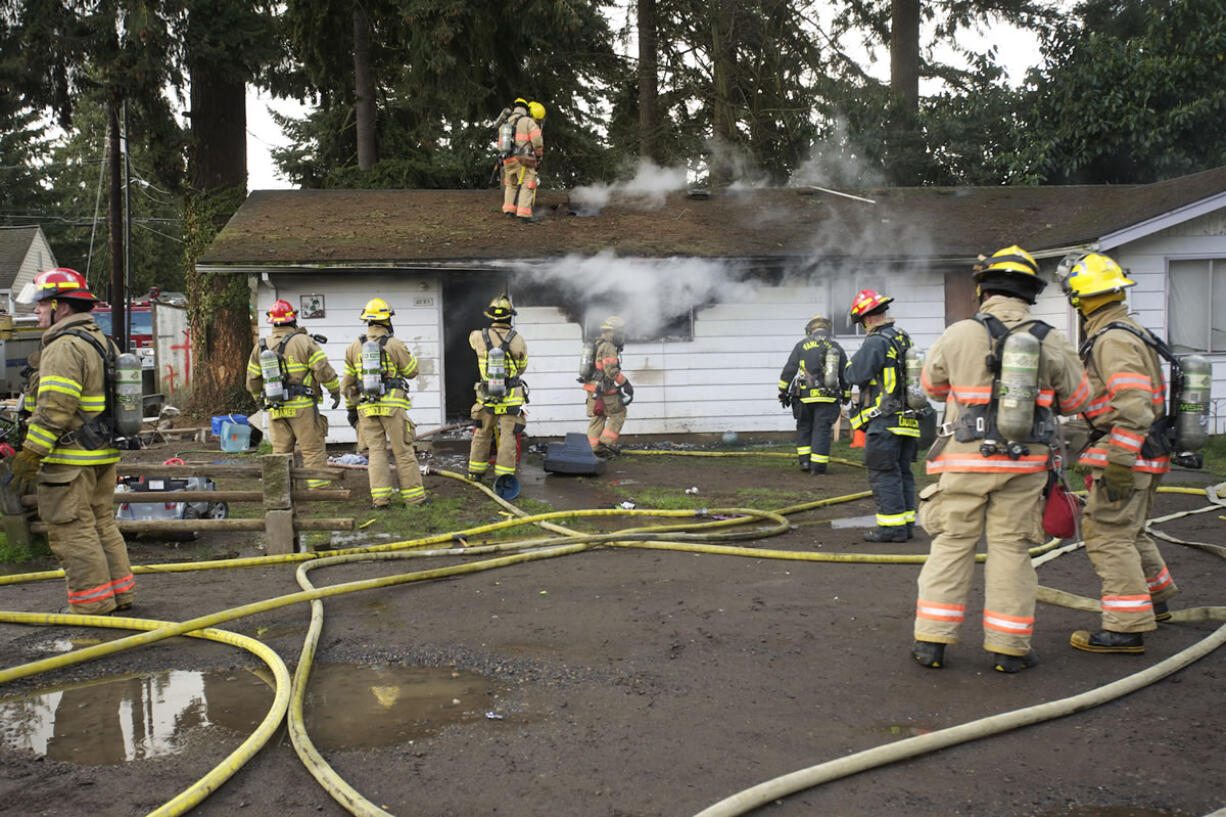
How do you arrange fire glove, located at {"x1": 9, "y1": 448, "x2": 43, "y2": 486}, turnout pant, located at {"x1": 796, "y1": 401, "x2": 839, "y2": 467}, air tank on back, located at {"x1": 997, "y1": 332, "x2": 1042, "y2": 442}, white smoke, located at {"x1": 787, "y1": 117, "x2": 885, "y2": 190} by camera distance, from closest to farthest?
air tank on back, located at {"x1": 997, "y1": 332, "x2": 1042, "y2": 442} → fire glove, located at {"x1": 9, "y1": 448, "x2": 43, "y2": 486} → turnout pant, located at {"x1": 796, "y1": 401, "x2": 839, "y2": 467} → white smoke, located at {"x1": 787, "y1": 117, "x2": 885, "y2": 190}

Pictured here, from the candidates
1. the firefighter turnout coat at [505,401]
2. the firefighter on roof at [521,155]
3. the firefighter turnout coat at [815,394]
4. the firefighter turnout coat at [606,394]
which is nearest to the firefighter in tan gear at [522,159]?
the firefighter on roof at [521,155]

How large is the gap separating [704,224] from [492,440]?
697 centimetres

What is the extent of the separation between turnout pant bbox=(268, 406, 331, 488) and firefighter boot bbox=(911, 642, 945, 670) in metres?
6.63

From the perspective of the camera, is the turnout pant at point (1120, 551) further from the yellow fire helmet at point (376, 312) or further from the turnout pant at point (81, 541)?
the yellow fire helmet at point (376, 312)

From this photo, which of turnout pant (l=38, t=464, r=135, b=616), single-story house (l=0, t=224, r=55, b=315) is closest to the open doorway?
turnout pant (l=38, t=464, r=135, b=616)

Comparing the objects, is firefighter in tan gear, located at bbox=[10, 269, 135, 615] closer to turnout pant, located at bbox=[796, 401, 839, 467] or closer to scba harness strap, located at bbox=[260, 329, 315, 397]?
scba harness strap, located at bbox=[260, 329, 315, 397]

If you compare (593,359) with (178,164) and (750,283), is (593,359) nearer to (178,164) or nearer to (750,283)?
(750,283)

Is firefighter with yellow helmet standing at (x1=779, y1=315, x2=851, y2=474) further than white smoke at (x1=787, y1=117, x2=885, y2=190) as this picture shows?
No

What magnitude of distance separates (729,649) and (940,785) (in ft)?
5.49

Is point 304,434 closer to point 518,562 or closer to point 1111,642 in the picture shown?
point 518,562

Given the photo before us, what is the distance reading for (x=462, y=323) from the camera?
16.3 metres

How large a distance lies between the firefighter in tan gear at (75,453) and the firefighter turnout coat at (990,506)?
4.54 m

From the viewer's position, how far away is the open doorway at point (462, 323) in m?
14.9

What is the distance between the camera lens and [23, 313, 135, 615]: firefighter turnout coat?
548 centimetres
